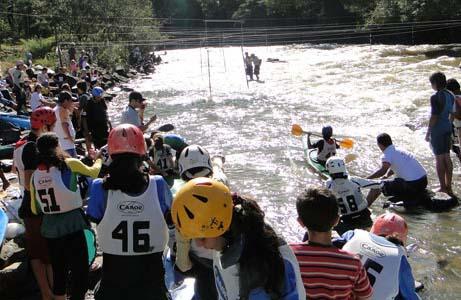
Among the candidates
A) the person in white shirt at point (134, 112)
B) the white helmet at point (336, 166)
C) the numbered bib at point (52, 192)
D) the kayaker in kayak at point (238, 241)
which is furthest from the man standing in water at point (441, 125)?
the kayaker in kayak at point (238, 241)

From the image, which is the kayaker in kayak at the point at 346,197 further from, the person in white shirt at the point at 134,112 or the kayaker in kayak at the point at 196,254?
the kayaker in kayak at the point at 196,254

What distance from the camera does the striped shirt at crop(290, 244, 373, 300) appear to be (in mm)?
2379

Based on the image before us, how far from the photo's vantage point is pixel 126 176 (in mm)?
2668

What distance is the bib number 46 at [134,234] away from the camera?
267cm

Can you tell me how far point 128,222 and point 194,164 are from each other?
0.80 metres

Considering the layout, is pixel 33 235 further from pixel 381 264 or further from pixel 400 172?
pixel 400 172

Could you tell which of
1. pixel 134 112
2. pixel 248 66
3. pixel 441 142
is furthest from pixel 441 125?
pixel 248 66

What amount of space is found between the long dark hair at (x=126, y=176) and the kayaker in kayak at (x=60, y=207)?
2.42ft

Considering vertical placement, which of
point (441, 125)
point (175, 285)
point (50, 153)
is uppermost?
point (50, 153)

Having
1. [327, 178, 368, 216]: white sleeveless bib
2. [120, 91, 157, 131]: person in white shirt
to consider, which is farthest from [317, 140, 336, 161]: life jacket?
[120, 91, 157, 131]: person in white shirt

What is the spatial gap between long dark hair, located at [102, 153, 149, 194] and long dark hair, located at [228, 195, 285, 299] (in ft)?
2.48

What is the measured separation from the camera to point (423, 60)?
2602 centimetres

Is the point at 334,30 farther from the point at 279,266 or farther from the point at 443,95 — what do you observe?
the point at 279,266

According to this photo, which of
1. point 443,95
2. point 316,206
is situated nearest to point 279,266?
point 316,206
